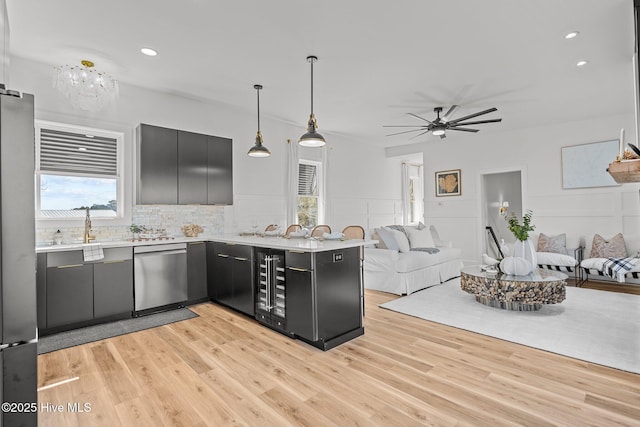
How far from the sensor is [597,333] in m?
3.23

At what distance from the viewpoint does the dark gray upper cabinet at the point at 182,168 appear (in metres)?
4.28

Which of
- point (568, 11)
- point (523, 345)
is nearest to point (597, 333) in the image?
point (523, 345)

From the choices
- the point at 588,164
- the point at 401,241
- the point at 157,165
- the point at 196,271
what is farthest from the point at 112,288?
the point at 588,164

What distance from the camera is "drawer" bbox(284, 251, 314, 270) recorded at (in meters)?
2.95

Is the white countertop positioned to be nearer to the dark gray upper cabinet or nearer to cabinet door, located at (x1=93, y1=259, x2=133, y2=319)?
cabinet door, located at (x1=93, y1=259, x2=133, y2=319)

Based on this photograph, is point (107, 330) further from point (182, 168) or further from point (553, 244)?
point (553, 244)

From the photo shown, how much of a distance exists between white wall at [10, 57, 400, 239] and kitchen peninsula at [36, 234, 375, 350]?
87cm

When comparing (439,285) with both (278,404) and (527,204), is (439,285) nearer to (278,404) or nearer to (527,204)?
(527,204)

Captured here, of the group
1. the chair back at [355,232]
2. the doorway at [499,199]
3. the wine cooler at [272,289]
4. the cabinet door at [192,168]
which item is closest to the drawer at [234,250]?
the wine cooler at [272,289]

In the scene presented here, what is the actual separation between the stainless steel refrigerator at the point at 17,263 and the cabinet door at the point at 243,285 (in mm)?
2658

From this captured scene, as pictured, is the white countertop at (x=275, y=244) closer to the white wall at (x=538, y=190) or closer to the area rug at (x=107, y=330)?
the area rug at (x=107, y=330)

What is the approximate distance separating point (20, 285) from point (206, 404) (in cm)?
151

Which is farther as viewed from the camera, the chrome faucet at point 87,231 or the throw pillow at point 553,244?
the throw pillow at point 553,244

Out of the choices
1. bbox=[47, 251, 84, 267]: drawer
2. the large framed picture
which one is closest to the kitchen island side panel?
bbox=[47, 251, 84, 267]: drawer
